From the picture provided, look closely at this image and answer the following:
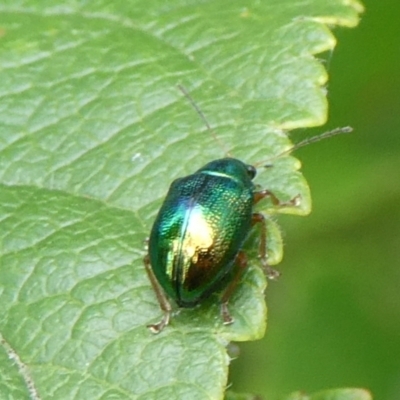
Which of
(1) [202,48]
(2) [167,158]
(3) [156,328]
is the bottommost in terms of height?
(3) [156,328]

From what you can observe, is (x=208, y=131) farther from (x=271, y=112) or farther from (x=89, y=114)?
(x=89, y=114)

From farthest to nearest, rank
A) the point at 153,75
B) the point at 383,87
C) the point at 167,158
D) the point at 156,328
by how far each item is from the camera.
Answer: the point at 383,87, the point at 153,75, the point at 167,158, the point at 156,328

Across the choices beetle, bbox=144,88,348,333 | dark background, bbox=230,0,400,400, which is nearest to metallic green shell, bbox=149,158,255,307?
beetle, bbox=144,88,348,333

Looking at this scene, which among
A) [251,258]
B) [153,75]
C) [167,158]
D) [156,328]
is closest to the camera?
[156,328]

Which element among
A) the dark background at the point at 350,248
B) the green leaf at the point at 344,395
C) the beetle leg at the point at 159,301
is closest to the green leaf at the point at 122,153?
the beetle leg at the point at 159,301

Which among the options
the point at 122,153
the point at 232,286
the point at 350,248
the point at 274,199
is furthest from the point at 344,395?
the point at 350,248

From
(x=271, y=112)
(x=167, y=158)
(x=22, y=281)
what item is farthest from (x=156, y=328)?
(x=271, y=112)

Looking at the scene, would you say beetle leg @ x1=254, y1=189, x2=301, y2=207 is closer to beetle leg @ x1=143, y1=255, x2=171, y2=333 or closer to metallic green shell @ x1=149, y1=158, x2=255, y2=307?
metallic green shell @ x1=149, y1=158, x2=255, y2=307
